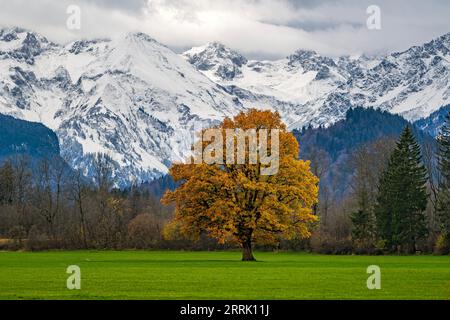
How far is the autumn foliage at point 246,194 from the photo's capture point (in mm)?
67750

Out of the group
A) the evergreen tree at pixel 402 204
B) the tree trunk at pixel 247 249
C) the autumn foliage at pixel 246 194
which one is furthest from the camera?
the evergreen tree at pixel 402 204

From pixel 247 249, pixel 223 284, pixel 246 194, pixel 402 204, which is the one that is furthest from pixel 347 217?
pixel 223 284

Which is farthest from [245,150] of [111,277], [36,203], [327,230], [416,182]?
[36,203]

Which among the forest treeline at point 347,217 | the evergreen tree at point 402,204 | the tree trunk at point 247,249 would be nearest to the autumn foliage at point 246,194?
the tree trunk at point 247,249

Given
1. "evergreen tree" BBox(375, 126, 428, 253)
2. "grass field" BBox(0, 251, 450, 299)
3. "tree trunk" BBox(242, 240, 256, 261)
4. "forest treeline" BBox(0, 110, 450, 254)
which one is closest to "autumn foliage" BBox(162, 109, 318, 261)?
"tree trunk" BBox(242, 240, 256, 261)

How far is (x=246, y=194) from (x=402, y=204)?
35.3 meters

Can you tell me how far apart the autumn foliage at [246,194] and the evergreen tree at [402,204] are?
98.0ft

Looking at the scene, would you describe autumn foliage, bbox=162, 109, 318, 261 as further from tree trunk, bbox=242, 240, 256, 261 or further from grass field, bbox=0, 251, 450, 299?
grass field, bbox=0, 251, 450, 299

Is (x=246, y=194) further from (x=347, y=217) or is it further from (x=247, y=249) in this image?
(x=347, y=217)

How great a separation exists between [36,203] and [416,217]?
7359 centimetres

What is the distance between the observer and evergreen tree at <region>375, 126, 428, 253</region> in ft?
318

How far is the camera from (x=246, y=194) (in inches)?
2729

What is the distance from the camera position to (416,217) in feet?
324

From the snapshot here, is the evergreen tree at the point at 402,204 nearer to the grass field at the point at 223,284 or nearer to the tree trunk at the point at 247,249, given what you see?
the tree trunk at the point at 247,249
